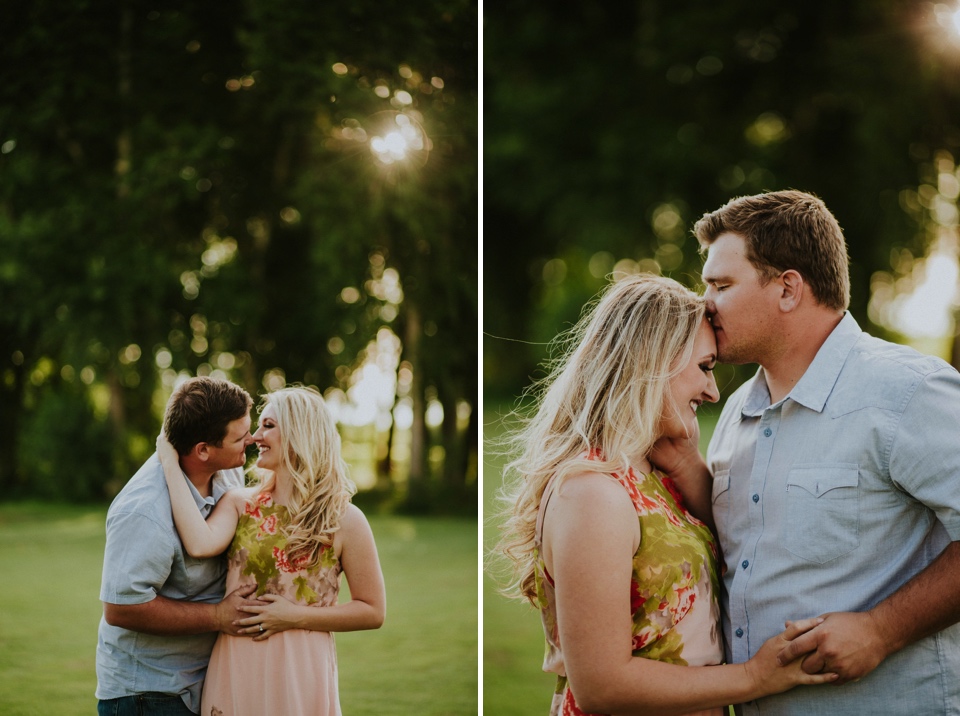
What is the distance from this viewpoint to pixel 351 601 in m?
1.93

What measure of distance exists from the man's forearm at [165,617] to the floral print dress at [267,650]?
0.19ft

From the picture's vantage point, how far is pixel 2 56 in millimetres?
3164

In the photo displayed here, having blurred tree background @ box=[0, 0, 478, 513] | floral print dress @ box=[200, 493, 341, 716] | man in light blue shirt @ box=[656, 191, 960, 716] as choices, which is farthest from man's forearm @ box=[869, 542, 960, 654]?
blurred tree background @ box=[0, 0, 478, 513]

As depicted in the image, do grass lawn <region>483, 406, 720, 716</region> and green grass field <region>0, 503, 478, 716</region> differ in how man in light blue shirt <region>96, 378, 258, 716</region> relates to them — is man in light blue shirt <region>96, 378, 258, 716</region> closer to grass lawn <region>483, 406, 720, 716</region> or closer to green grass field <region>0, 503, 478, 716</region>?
green grass field <region>0, 503, 478, 716</region>

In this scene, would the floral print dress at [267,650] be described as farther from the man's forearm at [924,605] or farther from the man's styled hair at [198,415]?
the man's forearm at [924,605]

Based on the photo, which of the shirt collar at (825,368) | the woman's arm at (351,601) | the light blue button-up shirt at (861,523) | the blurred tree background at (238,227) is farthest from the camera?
the blurred tree background at (238,227)

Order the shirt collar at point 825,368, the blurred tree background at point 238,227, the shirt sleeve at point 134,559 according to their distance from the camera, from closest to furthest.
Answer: the shirt collar at point 825,368, the shirt sleeve at point 134,559, the blurred tree background at point 238,227

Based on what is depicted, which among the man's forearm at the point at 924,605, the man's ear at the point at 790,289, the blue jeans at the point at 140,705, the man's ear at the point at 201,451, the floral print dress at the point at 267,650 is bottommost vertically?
the blue jeans at the point at 140,705

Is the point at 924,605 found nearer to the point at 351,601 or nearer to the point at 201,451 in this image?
the point at 351,601

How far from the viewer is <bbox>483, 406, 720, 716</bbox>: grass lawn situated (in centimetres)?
412

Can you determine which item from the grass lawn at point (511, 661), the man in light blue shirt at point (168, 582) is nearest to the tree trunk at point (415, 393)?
the grass lawn at point (511, 661)

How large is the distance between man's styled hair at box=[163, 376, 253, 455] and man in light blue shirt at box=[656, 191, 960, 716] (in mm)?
986

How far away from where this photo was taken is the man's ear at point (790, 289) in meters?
1.68

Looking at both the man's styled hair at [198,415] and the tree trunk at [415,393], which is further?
the tree trunk at [415,393]
